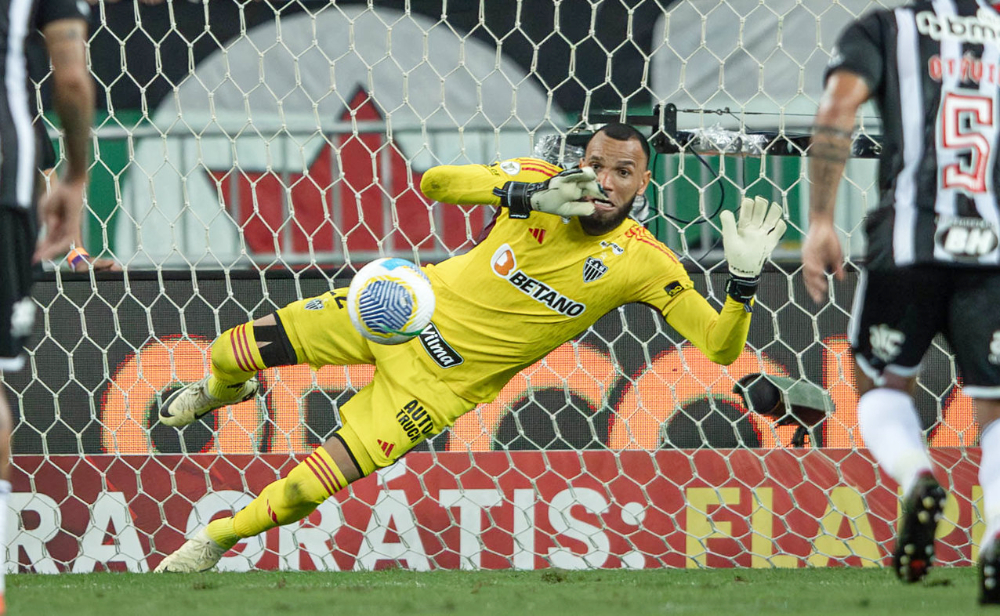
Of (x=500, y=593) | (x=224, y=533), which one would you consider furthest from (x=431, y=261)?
(x=500, y=593)

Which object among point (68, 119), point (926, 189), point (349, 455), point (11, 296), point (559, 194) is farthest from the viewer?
point (349, 455)

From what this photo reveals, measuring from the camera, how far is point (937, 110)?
2523 mm

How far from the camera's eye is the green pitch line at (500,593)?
278 cm

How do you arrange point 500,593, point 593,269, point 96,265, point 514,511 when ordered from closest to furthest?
point 500,593 < point 593,269 < point 514,511 < point 96,265

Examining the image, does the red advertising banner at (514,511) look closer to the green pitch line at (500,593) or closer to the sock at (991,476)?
the green pitch line at (500,593)

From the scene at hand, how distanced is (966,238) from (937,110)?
286 mm

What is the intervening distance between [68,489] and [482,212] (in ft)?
6.19

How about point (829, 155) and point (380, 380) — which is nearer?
point (829, 155)

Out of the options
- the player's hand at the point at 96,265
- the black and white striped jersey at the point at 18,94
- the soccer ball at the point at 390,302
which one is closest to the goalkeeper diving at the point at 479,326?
the soccer ball at the point at 390,302

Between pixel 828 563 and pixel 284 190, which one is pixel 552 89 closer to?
pixel 284 190

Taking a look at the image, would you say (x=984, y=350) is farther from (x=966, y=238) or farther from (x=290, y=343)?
(x=290, y=343)

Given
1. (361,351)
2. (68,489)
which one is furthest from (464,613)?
(68,489)

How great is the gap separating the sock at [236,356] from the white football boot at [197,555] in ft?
1.69

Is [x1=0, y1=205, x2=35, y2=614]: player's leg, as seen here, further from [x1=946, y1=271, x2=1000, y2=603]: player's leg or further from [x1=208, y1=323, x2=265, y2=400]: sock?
[x1=946, y1=271, x2=1000, y2=603]: player's leg
